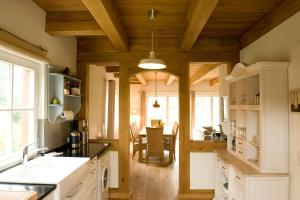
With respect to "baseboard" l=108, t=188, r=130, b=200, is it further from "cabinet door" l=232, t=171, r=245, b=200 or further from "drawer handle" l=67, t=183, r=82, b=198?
"cabinet door" l=232, t=171, r=245, b=200

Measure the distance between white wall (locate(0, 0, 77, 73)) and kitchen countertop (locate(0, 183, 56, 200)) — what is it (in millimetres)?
1296

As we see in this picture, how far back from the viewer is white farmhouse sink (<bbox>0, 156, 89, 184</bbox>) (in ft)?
5.70

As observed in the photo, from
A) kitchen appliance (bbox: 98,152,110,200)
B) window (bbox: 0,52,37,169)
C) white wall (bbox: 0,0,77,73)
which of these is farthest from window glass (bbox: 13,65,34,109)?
kitchen appliance (bbox: 98,152,110,200)

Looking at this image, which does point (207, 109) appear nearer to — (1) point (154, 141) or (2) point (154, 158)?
(2) point (154, 158)

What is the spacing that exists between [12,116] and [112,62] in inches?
69.8

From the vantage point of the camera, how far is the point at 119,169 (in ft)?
11.6

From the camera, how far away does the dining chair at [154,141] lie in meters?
5.30

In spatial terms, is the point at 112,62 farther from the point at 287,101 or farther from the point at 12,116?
the point at 287,101

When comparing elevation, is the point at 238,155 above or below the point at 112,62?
below

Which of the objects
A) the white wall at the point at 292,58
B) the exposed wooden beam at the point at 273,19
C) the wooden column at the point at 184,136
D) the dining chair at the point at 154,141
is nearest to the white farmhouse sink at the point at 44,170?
the wooden column at the point at 184,136

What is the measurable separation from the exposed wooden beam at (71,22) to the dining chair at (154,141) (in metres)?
3.17

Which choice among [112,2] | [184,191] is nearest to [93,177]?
[184,191]

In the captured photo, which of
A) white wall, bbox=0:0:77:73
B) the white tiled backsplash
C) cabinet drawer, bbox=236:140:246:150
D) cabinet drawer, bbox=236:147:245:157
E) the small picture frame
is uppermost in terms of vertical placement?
white wall, bbox=0:0:77:73

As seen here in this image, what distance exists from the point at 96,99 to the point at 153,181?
6.56 ft
